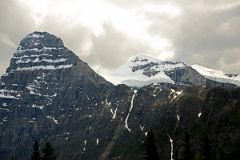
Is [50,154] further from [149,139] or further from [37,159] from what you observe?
[149,139]

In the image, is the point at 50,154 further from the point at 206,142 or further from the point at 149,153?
the point at 206,142

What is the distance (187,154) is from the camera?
327 feet

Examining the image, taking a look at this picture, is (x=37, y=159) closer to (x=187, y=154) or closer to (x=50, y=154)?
(x=50, y=154)

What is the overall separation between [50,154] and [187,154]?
98.2 ft

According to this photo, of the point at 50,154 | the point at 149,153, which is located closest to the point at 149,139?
the point at 149,153

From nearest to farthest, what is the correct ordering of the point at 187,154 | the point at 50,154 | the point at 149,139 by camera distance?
the point at 149,139
the point at 50,154
the point at 187,154

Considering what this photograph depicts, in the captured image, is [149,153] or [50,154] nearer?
[149,153]

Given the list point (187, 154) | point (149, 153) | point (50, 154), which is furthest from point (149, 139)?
point (187, 154)

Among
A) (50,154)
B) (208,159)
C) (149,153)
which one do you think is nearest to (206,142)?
(208,159)

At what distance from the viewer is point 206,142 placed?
102 meters

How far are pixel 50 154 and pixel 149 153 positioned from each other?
1713cm

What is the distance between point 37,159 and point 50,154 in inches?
108

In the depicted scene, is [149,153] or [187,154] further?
[187,154]

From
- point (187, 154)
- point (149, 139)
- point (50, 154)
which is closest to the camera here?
point (149, 139)
